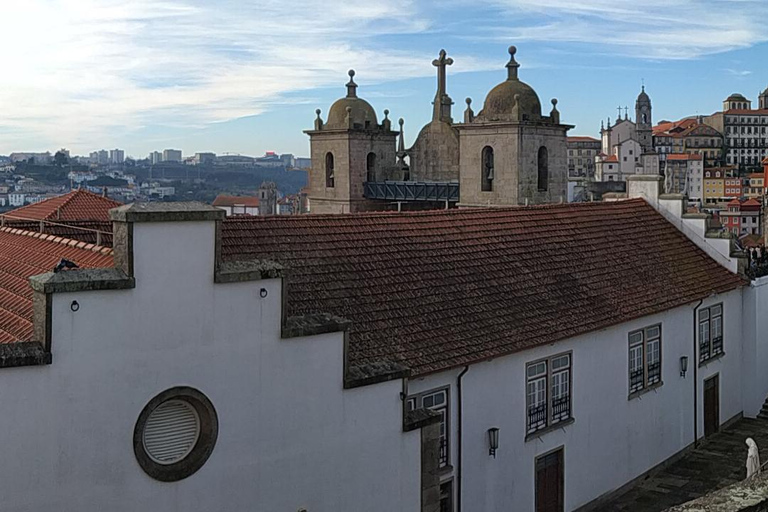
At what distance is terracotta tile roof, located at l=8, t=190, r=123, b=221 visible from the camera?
21641 mm

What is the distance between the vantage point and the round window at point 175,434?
975cm

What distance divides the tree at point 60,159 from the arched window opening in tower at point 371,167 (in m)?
23.5

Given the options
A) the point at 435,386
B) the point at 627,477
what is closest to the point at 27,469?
the point at 435,386

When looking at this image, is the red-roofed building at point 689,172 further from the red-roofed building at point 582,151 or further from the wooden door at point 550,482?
the wooden door at point 550,482

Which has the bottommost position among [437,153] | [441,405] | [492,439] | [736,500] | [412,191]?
[492,439]

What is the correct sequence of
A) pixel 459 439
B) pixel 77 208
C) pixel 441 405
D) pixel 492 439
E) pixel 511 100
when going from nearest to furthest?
pixel 441 405 < pixel 459 439 < pixel 492 439 < pixel 77 208 < pixel 511 100

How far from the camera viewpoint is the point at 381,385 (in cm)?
1148

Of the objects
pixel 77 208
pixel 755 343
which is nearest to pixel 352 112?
pixel 77 208

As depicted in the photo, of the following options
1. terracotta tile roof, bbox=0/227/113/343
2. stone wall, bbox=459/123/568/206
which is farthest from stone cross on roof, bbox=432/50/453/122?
terracotta tile roof, bbox=0/227/113/343

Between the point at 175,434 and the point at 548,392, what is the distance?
735 centimetres

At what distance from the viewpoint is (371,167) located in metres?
39.3

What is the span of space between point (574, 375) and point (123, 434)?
8767 millimetres

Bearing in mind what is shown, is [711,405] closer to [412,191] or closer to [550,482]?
[550,482]

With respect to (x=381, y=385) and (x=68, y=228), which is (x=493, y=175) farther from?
(x=381, y=385)
